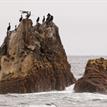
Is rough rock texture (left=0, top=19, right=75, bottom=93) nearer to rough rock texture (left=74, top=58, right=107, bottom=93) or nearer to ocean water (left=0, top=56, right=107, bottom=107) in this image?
ocean water (left=0, top=56, right=107, bottom=107)

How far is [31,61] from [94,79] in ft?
20.0

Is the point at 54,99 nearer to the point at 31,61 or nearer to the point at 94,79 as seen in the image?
the point at 94,79

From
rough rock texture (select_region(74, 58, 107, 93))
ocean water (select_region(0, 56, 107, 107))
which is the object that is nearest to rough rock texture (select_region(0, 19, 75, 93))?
ocean water (select_region(0, 56, 107, 107))

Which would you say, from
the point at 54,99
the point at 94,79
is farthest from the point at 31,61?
the point at 94,79

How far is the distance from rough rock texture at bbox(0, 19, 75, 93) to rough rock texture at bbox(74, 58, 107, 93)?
132 inches

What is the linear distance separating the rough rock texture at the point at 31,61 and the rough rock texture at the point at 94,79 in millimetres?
3355

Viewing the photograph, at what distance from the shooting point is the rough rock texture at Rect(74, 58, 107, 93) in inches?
2103

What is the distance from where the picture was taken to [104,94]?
175ft

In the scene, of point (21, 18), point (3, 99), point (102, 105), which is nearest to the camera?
point (102, 105)

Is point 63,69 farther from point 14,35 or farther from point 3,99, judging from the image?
point 3,99

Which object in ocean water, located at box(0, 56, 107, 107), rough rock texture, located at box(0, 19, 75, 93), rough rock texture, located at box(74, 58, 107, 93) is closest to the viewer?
ocean water, located at box(0, 56, 107, 107)

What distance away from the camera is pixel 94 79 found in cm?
5378

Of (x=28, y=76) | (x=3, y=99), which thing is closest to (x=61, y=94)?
(x=28, y=76)

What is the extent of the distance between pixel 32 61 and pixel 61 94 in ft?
13.5
